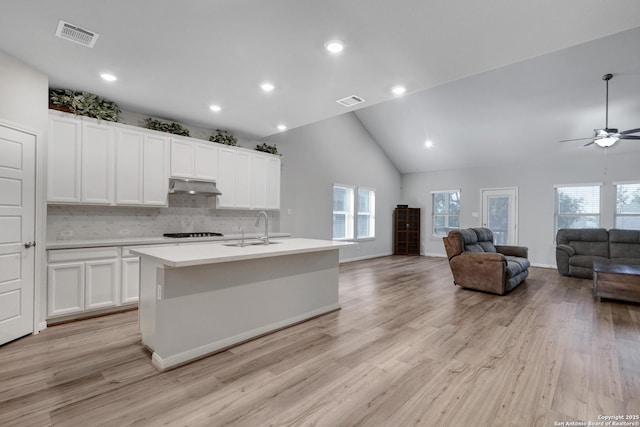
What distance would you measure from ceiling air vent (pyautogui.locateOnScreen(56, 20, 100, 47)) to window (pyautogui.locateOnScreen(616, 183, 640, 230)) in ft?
30.5

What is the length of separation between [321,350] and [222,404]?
40.3 inches

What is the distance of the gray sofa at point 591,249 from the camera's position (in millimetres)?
5758

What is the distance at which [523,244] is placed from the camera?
762cm

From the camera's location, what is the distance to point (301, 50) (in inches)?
109

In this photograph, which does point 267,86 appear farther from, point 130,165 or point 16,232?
point 16,232

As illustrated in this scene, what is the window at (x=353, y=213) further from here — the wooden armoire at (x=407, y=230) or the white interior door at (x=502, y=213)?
the white interior door at (x=502, y=213)

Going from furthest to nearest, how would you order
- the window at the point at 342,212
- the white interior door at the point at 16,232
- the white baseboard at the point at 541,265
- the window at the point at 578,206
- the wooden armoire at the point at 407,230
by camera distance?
the wooden armoire at the point at 407,230 → the window at the point at 342,212 → the white baseboard at the point at 541,265 → the window at the point at 578,206 → the white interior door at the point at 16,232

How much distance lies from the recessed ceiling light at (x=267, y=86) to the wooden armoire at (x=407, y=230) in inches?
258

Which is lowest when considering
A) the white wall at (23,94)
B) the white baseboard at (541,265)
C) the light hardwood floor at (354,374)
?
the light hardwood floor at (354,374)

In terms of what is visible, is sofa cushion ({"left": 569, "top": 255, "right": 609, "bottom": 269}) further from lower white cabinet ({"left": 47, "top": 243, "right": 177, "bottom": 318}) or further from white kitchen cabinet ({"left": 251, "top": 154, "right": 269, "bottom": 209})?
lower white cabinet ({"left": 47, "top": 243, "right": 177, "bottom": 318})

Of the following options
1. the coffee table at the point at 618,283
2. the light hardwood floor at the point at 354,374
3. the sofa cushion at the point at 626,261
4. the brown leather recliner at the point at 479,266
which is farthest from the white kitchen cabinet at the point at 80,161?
the sofa cushion at the point at 626,261

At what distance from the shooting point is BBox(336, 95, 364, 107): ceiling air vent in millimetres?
3854

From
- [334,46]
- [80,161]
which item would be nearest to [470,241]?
[334,46]

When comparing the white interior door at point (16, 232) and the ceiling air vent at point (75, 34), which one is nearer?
the ceiling air vent at point (75, 34)
